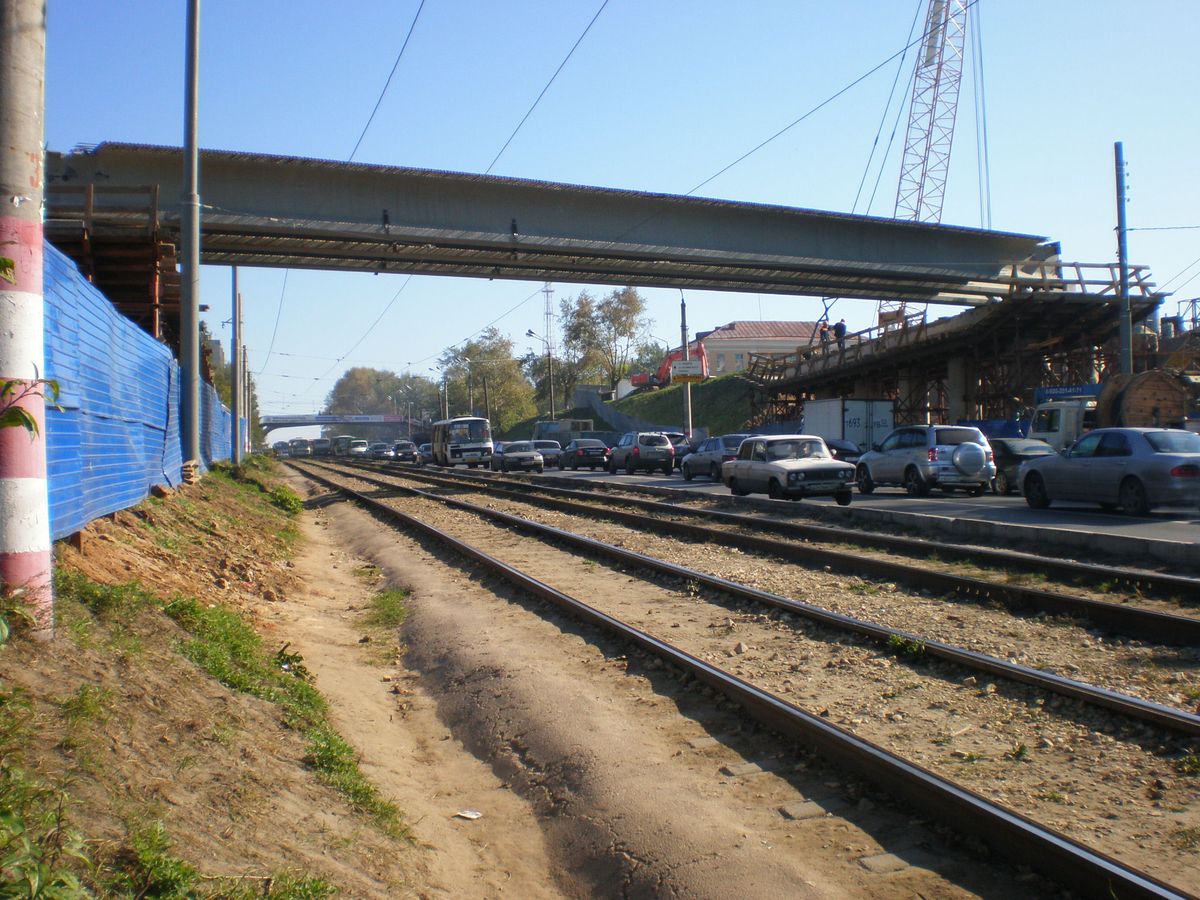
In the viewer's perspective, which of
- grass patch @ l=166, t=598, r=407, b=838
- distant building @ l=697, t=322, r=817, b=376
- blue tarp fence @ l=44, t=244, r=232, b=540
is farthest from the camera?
distant building @ l=697, t=322, r=817, b=376

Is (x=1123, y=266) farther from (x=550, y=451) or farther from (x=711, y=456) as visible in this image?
(x=550, y=451)

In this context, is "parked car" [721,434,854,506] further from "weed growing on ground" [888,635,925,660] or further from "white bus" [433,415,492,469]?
"white bus" [433,415,492,469]

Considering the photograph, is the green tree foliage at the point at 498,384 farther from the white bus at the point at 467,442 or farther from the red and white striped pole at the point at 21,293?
the red and white striped pole at the point at 21,293

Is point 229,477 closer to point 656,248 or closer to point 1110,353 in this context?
point 656,248

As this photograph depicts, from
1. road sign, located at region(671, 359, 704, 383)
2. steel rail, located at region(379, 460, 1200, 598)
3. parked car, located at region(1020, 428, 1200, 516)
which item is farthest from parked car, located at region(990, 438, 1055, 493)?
road sign, located at region(671, 359, 704, 383)

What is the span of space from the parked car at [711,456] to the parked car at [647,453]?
5.80m

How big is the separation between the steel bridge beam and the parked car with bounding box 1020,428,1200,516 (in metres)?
16.0

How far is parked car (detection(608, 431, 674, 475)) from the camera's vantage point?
4212 cm

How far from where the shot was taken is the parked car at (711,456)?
112 ft

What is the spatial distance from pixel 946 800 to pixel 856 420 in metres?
34.4

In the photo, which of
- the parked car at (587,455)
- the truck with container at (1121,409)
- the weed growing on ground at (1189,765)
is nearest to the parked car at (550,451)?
the parked car at (587,455)

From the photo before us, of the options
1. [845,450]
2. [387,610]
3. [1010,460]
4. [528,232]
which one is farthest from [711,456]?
[387,610]

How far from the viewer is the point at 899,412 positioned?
151ft

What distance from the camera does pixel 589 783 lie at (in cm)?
548
